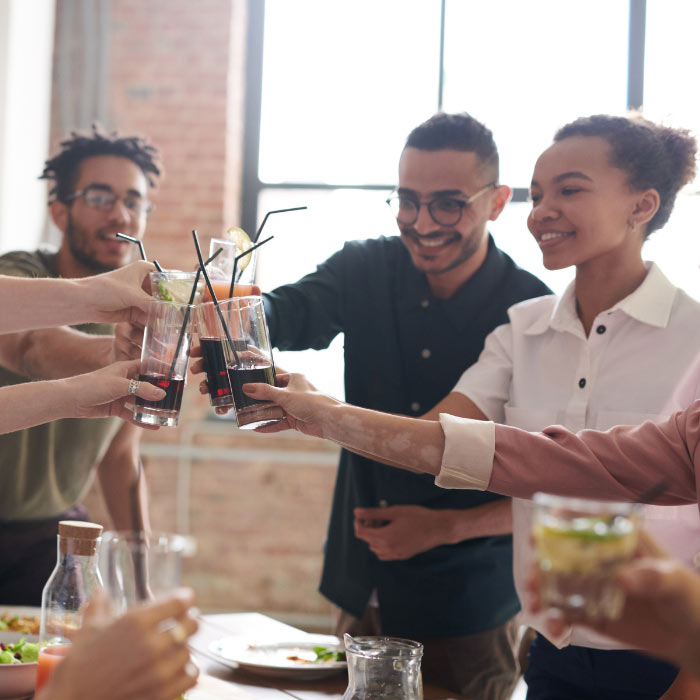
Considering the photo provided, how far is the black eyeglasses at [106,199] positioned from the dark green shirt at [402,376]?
0.70 meters

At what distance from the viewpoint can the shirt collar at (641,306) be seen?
190 centimetres

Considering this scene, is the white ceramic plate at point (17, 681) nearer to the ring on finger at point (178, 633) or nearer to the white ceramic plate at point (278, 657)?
the white ceramic plate at point (278, 657)

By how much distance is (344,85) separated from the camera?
482cm

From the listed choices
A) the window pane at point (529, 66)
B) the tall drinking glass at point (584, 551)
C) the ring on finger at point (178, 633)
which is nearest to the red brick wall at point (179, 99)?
the window pane at point (529, 66)

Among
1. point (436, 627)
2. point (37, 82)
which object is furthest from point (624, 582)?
point (37, 82)

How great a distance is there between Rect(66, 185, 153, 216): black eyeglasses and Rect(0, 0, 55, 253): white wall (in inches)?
60.9

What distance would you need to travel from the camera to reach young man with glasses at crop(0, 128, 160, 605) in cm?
234

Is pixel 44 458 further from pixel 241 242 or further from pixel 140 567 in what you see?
pixel 140 567

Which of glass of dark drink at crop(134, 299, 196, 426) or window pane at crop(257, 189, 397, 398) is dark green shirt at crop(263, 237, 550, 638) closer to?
glass of dark drink at crop(134, 299, 196, 426)

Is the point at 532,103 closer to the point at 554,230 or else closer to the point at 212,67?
the point at 212,67

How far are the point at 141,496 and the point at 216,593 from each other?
86.8 inches


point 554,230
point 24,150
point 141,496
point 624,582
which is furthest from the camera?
point 24,150

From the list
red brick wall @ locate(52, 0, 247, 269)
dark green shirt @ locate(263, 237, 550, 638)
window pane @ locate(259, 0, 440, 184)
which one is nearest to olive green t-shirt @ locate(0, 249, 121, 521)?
dark green shirt @ locate(263, 237, 550, 638)

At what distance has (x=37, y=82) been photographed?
4.53 m
